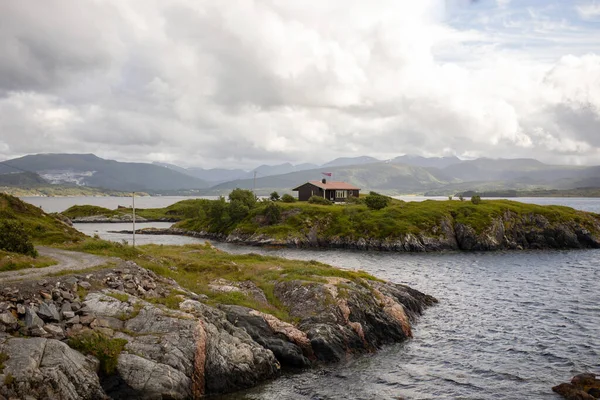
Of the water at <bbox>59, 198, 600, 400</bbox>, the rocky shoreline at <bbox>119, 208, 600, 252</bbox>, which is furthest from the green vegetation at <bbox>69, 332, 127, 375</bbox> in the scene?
the rocky shoreline at <bbox>119, 208, 600, 252</bbox>

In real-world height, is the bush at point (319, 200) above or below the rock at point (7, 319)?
above

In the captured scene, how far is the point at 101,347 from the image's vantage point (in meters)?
25.6

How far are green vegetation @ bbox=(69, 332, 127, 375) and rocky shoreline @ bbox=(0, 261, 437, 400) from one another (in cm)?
6

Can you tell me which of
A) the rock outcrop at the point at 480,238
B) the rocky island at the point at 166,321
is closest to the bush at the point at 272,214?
the rock outcrop at the point at 480,238

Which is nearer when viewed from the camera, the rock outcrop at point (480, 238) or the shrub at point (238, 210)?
the rock outcrop at point (480, 238)

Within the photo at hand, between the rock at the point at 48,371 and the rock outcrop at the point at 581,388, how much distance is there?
98.5 ft

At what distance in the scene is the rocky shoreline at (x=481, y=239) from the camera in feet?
378

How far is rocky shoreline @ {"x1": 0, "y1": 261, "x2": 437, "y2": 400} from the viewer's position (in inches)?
918

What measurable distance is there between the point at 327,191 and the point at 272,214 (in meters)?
38.9

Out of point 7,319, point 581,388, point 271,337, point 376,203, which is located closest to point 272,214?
point 376,203

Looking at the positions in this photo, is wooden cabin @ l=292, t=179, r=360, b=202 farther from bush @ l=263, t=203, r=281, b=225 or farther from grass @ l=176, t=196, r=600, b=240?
bush @ l=263, t=203, r=281, b=225

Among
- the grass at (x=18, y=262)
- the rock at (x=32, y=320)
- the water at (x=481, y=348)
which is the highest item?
the grass at (x=18, y=262)

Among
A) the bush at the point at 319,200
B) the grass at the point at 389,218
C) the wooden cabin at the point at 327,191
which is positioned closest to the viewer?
the grass at the point at 389,218

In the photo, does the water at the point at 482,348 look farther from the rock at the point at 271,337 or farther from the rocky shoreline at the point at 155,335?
the rocky shoreline at the point at 155,335
